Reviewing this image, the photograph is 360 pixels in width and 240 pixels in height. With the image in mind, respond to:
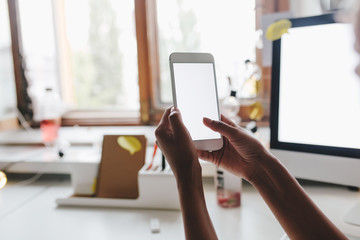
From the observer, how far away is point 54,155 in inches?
44.0

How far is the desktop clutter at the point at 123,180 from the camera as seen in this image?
0.77 meters

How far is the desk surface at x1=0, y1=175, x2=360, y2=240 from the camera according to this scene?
2.14 ft

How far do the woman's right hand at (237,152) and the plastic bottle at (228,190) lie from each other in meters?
0.13

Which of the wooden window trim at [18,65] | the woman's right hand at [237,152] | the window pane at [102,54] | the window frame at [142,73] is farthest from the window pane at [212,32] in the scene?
the wooden window trim at [18,65]

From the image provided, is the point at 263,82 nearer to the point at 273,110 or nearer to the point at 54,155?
the point at 273,110

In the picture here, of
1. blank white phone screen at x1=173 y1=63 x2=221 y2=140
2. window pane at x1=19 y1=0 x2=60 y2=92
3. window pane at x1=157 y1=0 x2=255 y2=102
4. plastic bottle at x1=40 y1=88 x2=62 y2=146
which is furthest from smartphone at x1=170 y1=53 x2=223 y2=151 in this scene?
window pane at x1=19 y1=0 x2=60 y2=92

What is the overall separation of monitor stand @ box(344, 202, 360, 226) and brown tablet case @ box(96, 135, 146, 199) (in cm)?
51

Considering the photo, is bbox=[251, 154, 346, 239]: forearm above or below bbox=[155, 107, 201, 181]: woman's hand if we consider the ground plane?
below

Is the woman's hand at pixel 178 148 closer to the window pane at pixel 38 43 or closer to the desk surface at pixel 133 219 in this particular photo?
the desk surface at pixel 133 219

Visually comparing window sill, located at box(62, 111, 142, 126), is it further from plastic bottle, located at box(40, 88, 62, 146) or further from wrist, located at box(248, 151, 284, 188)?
wrist, located at box(248, 151, 284, 188)

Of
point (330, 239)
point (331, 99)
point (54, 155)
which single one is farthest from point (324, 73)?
point (54, 155)

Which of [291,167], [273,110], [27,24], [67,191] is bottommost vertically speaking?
[67,191]

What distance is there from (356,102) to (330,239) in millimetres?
305

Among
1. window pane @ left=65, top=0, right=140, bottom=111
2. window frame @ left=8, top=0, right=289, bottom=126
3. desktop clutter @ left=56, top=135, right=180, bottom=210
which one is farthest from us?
window pane @ left=65, top=0, right=140, bottom=111
